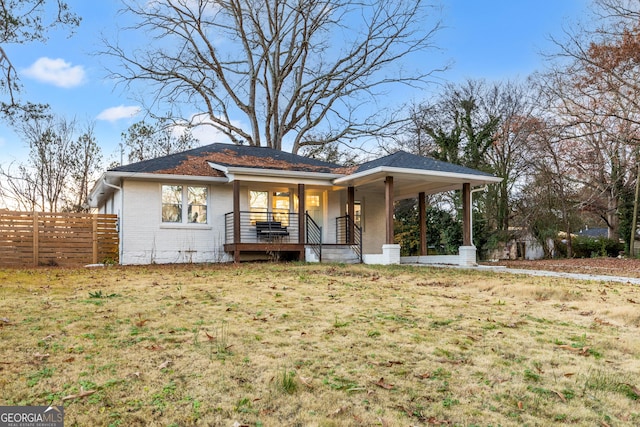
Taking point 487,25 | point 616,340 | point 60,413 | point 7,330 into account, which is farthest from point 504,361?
point 487,25

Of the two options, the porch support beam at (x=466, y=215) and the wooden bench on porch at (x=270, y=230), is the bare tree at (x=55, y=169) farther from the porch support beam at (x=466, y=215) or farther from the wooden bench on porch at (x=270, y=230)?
the porch support beam at (x=466, y=215)

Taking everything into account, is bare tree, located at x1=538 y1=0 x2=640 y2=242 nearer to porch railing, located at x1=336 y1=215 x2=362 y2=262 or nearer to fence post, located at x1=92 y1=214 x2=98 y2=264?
porch railing, located at x1=336 y1=215 x2=362 y2=262

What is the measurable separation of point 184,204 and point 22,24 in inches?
274

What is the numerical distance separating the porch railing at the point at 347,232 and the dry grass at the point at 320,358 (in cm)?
967

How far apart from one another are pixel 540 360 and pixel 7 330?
216 inches

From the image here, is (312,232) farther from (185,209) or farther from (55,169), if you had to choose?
(55,169)

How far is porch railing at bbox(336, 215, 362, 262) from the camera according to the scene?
17.7 m

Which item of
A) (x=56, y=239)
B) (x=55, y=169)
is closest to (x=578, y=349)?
(x=56, y=239)

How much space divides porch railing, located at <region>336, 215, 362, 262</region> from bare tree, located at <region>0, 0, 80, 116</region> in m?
10.5

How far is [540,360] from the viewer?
15.6ft

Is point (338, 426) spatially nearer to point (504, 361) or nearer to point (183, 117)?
point (504, 361)

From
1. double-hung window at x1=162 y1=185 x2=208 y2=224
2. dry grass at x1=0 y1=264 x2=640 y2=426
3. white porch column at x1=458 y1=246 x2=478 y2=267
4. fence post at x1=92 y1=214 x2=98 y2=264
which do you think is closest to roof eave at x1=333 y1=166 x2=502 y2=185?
white porch column at x1=458 y1=246 x2=478 y2=267

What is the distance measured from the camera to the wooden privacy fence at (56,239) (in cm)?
1495

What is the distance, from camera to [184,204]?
53.7ft
